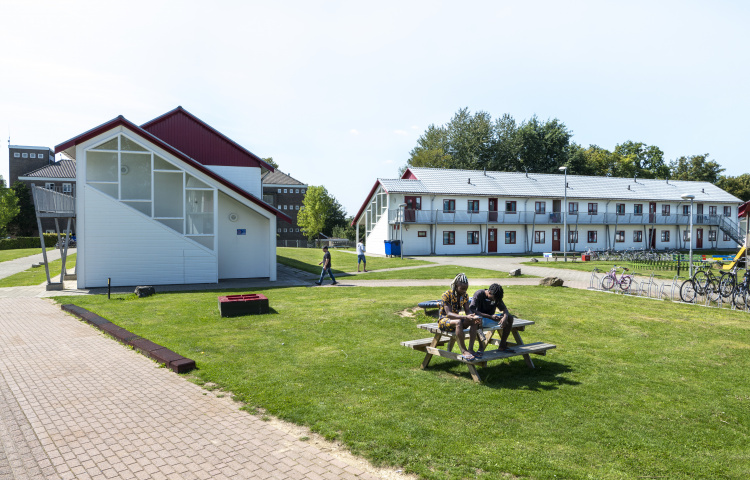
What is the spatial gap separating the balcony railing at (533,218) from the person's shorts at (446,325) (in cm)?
3255

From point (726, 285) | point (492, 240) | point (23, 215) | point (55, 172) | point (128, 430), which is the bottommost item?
point (128, 430)

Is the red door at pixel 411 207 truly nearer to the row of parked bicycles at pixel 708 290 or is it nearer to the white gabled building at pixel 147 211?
the white gabled building at pixel 147 211

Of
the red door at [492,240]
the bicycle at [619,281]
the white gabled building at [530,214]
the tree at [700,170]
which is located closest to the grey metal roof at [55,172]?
the white gabled building at [530,214]

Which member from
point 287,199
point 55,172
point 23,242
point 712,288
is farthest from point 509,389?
point 55,172

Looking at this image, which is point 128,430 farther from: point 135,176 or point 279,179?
point 279,179

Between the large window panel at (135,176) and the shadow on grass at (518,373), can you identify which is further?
the large window panel at (135,176)

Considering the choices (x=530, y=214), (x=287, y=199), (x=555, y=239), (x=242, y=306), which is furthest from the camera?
(x=287, y=199)

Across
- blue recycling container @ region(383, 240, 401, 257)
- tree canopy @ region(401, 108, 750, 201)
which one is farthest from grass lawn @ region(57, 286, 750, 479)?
tree canopy @ region(401, 108, 750, 201)

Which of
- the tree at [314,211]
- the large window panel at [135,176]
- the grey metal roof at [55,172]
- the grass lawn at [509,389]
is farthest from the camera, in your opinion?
the tree at [314,211]

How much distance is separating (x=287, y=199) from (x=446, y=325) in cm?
6990

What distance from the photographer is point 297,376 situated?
698 cm

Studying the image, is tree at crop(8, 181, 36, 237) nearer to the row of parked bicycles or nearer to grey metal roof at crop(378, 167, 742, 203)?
grey metal roof at crop(378, 167, 742, 203)

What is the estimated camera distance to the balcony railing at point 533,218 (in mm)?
40594

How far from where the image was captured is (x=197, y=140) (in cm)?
2316
